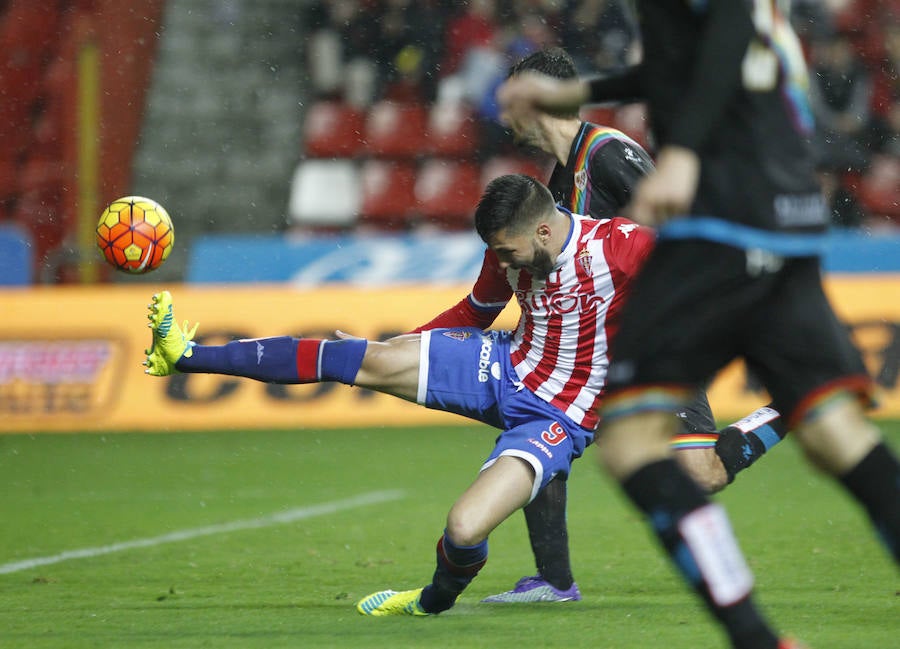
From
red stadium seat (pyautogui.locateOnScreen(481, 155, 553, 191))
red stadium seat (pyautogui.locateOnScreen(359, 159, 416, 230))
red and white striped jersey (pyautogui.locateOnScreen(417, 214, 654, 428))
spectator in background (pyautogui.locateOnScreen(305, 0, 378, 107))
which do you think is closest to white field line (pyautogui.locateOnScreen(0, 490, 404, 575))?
red and white striped jersey (pyautogui.locateOnScreen(417, 214, 654, 428))

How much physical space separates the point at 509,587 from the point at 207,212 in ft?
40.3

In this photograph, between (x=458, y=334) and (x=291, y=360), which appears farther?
(x=458, y=334)

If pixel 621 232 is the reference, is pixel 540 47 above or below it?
above

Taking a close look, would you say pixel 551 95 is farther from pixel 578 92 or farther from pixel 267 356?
pixel 267 356

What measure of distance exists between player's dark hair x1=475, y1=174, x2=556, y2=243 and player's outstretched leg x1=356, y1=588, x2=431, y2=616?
1279mm

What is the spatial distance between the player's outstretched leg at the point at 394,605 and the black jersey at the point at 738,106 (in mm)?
2290

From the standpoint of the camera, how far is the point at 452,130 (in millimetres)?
16516

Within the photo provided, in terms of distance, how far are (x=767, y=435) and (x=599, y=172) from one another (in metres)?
1.16

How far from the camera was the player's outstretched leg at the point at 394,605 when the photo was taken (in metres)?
5.03

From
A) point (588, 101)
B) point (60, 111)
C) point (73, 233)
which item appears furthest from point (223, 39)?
point (588, 101)

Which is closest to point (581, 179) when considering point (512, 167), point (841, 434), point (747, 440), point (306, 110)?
point (747, 440)

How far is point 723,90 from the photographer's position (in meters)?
3.08

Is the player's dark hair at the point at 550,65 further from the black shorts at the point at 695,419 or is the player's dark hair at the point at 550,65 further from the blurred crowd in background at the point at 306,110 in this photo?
the blurred crowd in background at the point at 306,110

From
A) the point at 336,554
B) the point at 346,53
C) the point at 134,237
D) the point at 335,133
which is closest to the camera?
the point at 134,237
